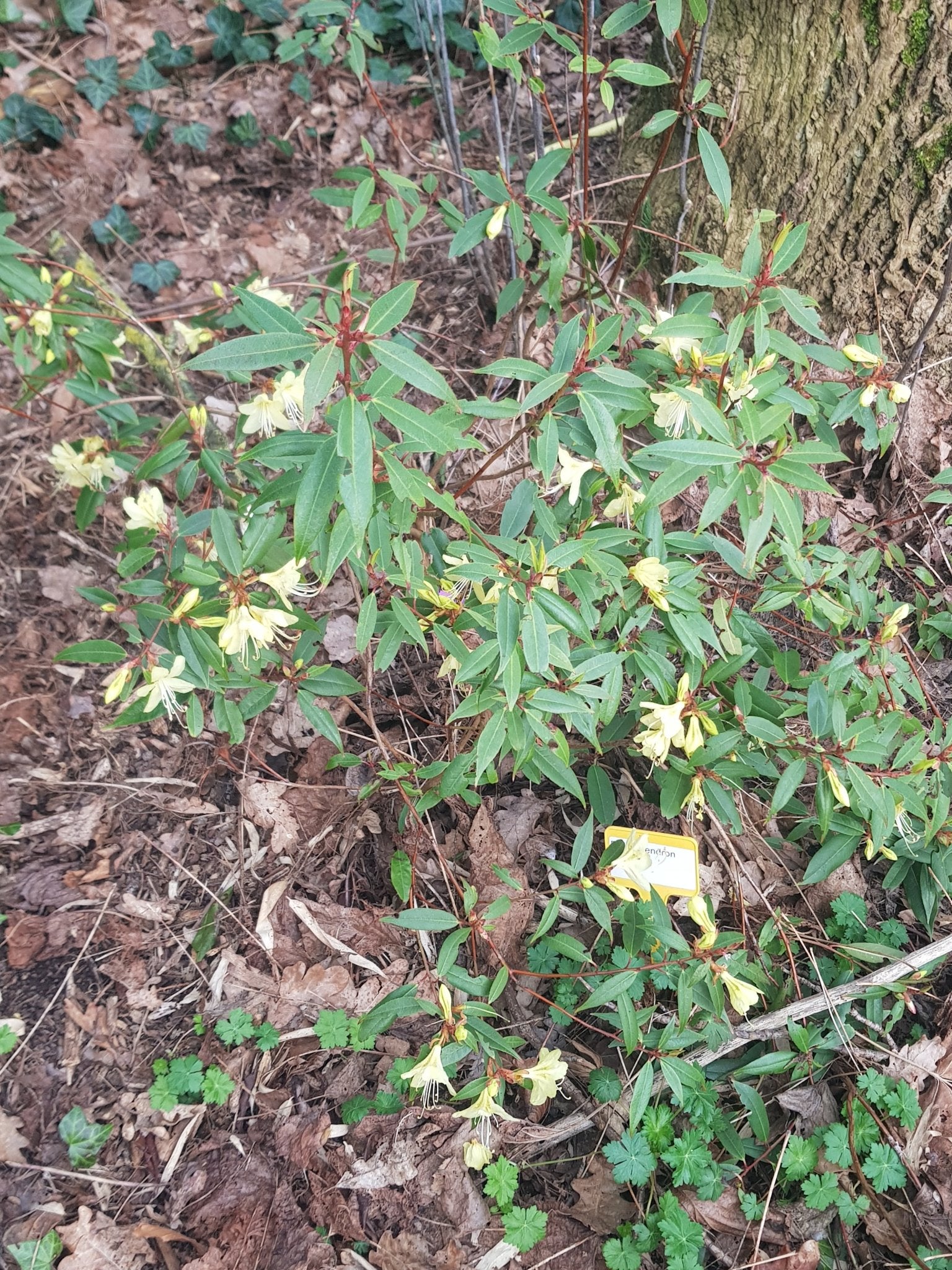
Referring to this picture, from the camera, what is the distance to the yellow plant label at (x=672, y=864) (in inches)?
67.3

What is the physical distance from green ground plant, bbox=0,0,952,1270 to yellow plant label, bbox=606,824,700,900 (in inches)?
2.5

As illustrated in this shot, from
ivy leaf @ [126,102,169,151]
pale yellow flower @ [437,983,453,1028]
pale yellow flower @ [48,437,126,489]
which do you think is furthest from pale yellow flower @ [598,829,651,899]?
ivy leaf @ [126,102,169,151]

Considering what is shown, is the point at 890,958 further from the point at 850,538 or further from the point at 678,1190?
the point at 850,538

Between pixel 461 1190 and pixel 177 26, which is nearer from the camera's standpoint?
pixel 461 1190

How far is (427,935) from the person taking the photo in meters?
2.03

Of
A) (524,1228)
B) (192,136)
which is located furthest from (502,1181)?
(192,136)

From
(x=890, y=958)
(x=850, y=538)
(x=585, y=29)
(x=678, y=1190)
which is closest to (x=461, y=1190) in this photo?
(x=678, y=1190)

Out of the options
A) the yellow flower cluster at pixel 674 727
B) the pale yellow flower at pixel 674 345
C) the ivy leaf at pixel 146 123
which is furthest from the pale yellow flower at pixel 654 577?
the ivy leaf at pixel 146 123

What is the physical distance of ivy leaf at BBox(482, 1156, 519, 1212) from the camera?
1695mm

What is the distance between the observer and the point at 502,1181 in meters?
1.70

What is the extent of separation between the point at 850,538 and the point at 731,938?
4.05ft

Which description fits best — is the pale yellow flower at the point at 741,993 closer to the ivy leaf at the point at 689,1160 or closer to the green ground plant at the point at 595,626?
the green ground plant at the point at 595,626

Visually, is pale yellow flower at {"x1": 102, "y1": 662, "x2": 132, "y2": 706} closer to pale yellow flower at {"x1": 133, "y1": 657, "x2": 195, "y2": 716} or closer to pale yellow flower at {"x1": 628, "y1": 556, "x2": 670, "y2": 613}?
pale yellow flower at {"x1": 133, "y1": 657, "x2": 195, "y2": 716}

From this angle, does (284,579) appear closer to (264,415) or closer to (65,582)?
(264,415)
